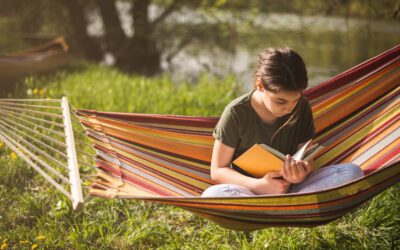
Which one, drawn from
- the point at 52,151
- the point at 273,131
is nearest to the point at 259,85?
the point at 273,131

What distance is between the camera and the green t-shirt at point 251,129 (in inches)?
61.2

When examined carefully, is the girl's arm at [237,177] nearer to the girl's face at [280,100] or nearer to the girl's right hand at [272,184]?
the girl's right hand at [272,184]

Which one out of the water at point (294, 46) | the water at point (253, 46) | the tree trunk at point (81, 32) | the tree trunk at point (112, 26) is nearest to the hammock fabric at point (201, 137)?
the water at point (294, 46)

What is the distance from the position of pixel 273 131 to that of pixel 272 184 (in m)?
0.27

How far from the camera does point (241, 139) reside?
63.4 inches

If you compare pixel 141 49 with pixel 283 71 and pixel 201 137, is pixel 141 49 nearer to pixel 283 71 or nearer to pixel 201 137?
pixel 201 137

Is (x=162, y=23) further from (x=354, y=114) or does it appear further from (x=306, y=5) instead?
(x=354, y=114)

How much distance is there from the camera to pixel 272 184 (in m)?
1.45

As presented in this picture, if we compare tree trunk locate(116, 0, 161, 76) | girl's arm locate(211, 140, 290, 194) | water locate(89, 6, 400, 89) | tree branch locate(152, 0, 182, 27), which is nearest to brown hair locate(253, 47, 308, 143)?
girl's arm locate(211, 140, 290, 194)

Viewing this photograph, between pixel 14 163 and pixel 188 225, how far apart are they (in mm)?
1274

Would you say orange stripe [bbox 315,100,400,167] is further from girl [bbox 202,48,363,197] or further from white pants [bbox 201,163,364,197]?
white pants [bbox 201,163,364,197]

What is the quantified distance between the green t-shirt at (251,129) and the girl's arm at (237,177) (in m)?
0.05

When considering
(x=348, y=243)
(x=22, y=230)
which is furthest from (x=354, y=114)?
(x=22, y=230)

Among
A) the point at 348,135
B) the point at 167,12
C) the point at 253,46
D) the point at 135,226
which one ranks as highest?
the point at 167,12
